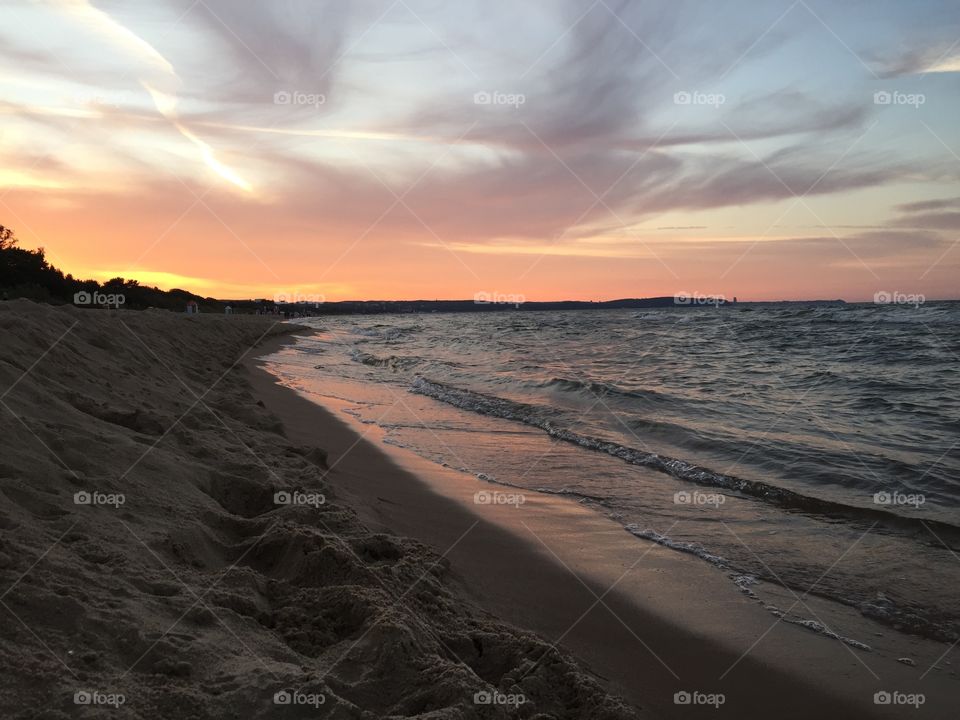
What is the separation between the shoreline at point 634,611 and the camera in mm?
3881

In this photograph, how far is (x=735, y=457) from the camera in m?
9.92

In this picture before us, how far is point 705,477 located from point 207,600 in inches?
280

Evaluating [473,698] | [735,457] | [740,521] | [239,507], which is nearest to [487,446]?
[735,457]

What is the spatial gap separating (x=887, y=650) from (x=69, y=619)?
16.5 ft

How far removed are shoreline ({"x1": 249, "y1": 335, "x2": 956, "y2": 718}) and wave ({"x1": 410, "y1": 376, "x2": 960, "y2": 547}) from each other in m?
2.35

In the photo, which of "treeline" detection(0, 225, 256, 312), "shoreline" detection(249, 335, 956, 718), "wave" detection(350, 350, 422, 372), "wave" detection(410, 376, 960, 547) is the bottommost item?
"shoreline" detection(249, 335, 956, 718)

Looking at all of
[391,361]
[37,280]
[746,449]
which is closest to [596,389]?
[746,449]

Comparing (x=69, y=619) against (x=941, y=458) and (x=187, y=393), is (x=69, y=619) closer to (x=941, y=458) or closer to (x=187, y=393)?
(x=187, y=393)

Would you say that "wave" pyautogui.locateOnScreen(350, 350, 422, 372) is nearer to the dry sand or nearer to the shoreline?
the shoreline

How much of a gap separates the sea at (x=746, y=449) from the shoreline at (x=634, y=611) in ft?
1.26

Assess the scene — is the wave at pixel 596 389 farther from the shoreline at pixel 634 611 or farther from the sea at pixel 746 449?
the shoreline at pixel 634 611

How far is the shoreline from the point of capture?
388 centimetres

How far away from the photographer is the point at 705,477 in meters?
8.76

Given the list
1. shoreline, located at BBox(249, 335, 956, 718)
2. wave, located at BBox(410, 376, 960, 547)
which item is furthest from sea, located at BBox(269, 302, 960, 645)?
shoreline, located at BBox(249, 335, 956, 718)
